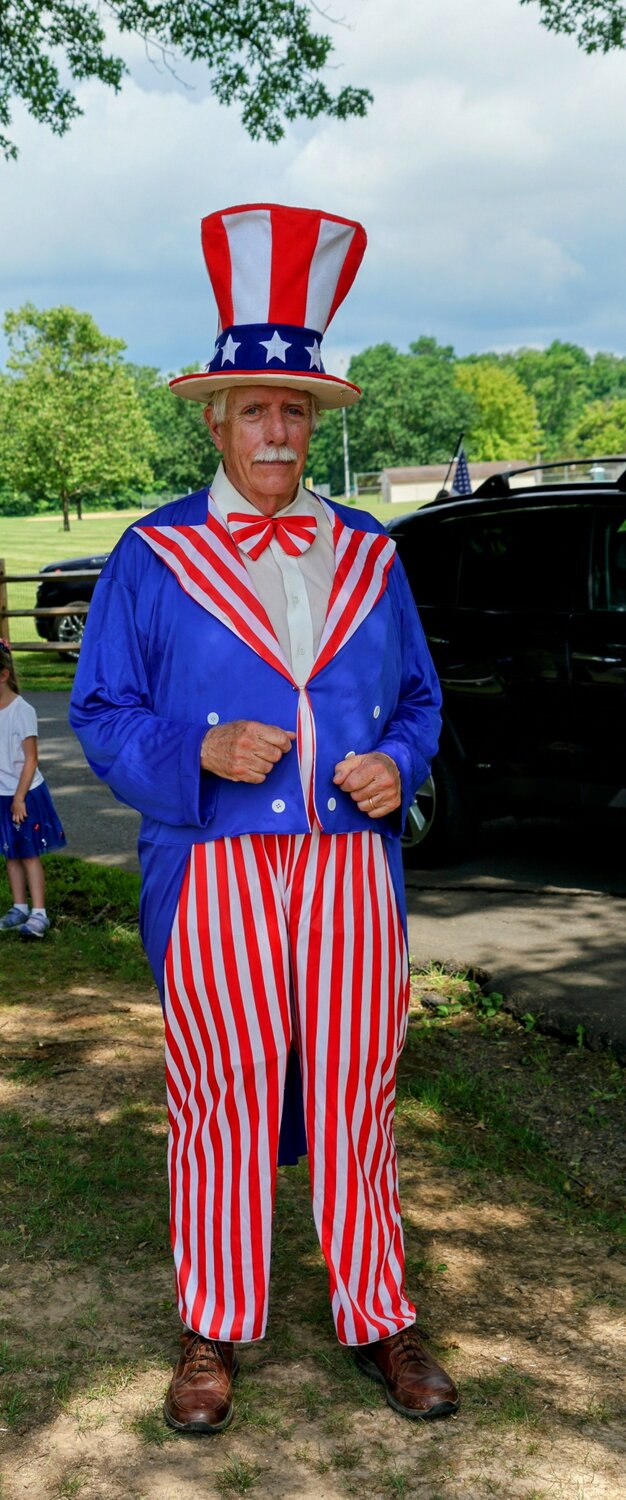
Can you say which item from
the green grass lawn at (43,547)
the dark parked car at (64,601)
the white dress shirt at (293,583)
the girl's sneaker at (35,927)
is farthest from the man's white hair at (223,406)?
the dark parked car at (64,601)

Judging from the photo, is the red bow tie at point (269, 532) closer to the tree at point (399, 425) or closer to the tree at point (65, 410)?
the tree at point (65, 410)

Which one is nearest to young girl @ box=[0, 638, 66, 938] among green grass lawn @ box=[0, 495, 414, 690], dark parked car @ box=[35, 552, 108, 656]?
green grass lawn @ box=[0, 495, 414, 690]

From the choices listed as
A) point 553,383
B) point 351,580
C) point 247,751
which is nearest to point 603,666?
point 351,580

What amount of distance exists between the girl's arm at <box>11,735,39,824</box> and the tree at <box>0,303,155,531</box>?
5491cm

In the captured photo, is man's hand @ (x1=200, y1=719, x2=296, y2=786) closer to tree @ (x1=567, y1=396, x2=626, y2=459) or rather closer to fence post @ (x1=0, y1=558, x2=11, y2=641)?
fence post @ (x1=0, y1=558, x2=11, y2=641)

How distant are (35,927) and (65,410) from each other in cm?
5595

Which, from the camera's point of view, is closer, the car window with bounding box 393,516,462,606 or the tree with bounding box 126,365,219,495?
the car window with bounding box 393,516,462,606

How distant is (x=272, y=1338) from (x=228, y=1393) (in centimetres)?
32

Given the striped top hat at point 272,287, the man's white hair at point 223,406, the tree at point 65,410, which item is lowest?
the man's white hair at point 223,406

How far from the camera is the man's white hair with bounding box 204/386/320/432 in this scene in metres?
2.92

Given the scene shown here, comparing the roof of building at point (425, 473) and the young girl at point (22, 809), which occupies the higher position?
the roof of building at point (425, 473)

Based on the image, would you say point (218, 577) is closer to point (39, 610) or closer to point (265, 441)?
point (265, 441)

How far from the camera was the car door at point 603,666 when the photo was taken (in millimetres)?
6574

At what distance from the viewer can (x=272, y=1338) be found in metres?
3.28
